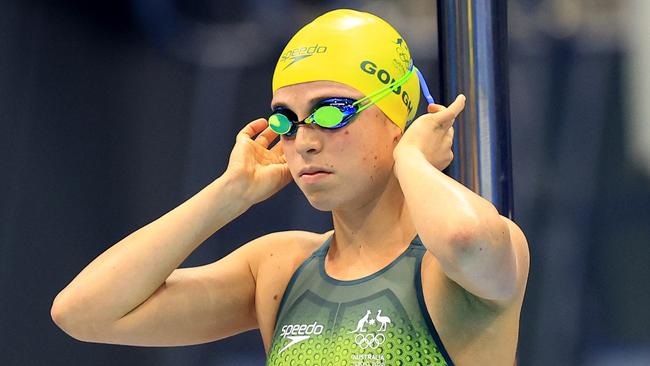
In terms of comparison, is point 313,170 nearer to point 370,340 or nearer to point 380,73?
point 380,73

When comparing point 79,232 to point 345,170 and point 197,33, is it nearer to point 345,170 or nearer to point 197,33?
point 197,33

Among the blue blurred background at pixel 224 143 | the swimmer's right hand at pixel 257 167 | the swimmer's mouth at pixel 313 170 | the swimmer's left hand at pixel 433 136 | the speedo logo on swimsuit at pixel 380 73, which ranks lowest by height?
the blue blurred background at pixel 224 143

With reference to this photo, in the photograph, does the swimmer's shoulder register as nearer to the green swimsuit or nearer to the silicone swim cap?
the green swimsuit

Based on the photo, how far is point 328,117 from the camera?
218 cm

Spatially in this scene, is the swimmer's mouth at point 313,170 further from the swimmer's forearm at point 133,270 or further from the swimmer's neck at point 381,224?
the swimmer's forearm at point 133,270

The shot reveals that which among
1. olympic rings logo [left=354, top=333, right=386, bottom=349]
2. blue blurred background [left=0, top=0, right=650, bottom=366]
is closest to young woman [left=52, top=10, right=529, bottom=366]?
olympic rings logo [left=354, top=333, right=386, bottom=349]

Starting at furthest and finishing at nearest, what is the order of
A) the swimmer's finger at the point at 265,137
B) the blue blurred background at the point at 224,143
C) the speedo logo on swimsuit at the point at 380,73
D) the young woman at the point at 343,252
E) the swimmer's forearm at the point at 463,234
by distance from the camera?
1. the blue blurred background at the point at 224,143
2. the swimmer's finger at the point at 265,137
3. the speedo logo on swimsuit at the point at 380,73
4. the young woman at the point at 343,252
5. the swimmer's forearm at the point at 463,234

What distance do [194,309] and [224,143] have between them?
1410mm

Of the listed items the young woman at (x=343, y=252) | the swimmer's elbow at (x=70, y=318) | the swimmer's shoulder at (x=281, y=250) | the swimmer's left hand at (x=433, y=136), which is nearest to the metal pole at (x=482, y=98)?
the young woman at (x=343, y=252)

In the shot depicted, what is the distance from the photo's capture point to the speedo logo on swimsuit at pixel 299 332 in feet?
7.36

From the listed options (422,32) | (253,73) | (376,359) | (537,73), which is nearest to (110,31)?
(253,73)

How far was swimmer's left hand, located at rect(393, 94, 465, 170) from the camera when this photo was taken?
217 cm

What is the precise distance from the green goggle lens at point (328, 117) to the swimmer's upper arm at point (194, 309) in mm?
459

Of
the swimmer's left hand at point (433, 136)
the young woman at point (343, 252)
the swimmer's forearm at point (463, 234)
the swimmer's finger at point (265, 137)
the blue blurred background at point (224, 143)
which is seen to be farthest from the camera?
the blue blurred background at point (224, 143)
